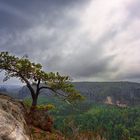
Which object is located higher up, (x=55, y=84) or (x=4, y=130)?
(x=55, y=84)

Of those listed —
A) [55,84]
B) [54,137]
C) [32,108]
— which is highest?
[55,84]

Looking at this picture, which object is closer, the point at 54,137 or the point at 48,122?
the point at 54,137

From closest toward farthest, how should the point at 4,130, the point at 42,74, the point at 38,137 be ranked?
the point at 4,130, the point at 38,137, the point at 42,74

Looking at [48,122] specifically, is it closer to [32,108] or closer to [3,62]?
[32,108]

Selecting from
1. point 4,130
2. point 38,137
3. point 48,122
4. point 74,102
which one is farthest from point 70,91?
point 4,130

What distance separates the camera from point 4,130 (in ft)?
92.5

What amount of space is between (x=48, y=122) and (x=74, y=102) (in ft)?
15.0

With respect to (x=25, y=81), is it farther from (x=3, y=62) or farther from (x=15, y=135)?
(x=15, y=135)

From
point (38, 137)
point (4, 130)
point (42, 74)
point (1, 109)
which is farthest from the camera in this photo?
point (42, 74)

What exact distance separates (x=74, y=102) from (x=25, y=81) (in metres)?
7.63

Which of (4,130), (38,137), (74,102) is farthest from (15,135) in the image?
(74,102)

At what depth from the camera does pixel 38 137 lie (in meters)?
42.2

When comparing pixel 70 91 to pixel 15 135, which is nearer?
pixel 15 135

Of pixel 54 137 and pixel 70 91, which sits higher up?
pixel 70 91
